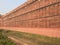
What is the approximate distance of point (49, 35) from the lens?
1335cm

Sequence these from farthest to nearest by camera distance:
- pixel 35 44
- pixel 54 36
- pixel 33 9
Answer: pixel 33 9 < pixel 54 36 < pixel 35 44

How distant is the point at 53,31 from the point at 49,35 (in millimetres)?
686

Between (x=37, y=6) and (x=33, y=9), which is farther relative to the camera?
(x=33, y=9)

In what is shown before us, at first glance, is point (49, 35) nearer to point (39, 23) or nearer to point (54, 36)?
point (54, 36)

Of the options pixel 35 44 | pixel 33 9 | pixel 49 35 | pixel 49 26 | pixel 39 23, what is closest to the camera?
pixel 35 44

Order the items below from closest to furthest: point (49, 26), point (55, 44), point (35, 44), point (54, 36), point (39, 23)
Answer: point (55, 44)
point (35, 44)
point (54, 36)
point (49, 26)
point (39, 23)

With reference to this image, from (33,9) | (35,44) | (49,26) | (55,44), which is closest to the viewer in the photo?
(55,44)

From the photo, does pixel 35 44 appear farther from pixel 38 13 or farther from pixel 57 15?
pixel 38 13

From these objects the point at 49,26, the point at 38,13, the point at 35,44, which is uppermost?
the point at 38,13

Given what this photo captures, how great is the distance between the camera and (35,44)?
11.1 metres

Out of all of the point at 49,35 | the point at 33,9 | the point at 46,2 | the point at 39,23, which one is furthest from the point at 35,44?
the point at 33,9

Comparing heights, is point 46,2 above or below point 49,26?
above

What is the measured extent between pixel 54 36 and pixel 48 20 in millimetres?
2315

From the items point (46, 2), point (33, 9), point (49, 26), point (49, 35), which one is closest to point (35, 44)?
point (49, 35)
